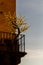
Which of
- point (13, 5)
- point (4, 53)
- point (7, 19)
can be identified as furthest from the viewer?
point (13, 5)

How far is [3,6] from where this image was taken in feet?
88.3

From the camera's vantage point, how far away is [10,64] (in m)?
24.3

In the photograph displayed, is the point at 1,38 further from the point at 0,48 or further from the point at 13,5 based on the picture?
the point at 13,5

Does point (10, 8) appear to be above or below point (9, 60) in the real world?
above

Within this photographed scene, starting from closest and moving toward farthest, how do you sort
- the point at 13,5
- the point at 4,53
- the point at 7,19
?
the point at 4,53, the point at 7,19, the point at 13,5

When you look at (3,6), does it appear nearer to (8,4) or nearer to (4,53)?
(8,4)

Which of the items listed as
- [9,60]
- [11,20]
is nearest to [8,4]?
[11,20]

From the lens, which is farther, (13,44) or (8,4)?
(8,4)

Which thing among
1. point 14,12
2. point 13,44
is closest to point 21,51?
point 13,44

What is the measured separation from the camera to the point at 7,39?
81.1ft

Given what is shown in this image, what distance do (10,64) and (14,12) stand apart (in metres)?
3.93

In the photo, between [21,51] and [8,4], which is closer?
[21,51]

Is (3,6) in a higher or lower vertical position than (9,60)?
higher

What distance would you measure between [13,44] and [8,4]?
336cm
